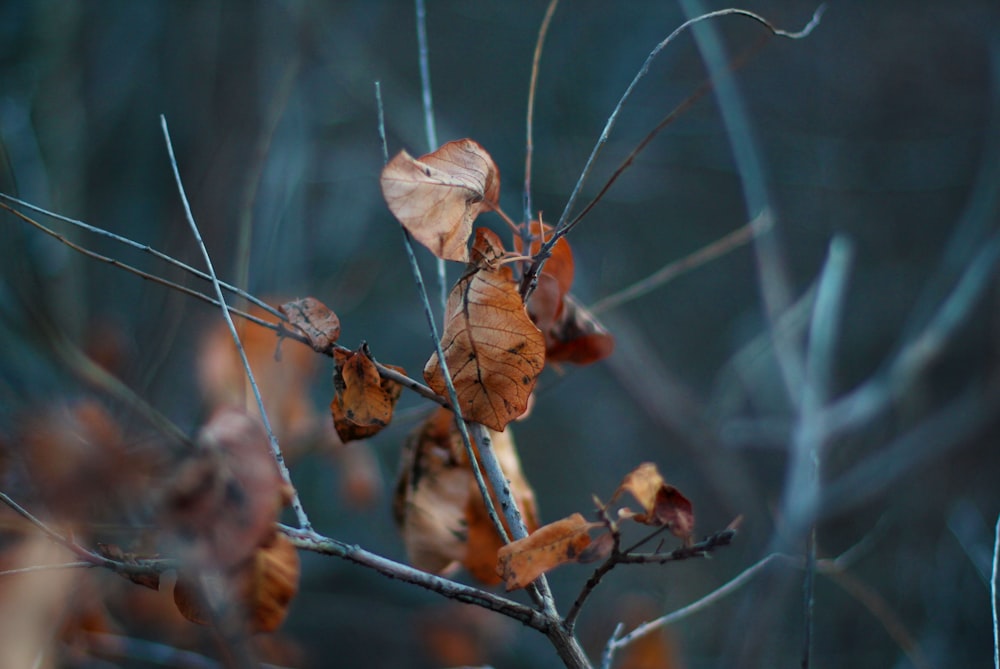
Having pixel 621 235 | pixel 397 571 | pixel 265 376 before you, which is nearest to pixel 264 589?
pixel 397 571

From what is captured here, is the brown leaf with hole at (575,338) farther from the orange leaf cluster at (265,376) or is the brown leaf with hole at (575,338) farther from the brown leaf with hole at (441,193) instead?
the orange leaf cluster at (265,376)

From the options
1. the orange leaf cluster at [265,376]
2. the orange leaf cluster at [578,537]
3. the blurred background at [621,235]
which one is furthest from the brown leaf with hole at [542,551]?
the blurred background at [621,235]

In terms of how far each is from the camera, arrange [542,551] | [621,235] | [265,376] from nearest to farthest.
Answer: [542,551], [265,376], [621,235]

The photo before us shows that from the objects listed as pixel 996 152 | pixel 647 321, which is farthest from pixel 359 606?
pixel 996 152

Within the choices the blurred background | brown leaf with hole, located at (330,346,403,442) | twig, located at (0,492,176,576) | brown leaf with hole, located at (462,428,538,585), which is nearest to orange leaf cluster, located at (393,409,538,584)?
brown leaf with hole, located at (462,428,538,585)

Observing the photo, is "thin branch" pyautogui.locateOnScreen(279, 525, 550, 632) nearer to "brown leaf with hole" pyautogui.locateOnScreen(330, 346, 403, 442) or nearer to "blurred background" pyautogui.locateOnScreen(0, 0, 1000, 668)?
"brown leaf with hole" pyautogui.locateOnScreen(330, 346, 403, 442)

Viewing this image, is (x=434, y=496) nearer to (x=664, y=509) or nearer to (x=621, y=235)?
(x=664, y=509)
